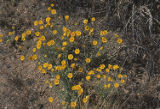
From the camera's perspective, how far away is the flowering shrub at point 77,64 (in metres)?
3.11

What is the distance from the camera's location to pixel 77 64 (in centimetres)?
356

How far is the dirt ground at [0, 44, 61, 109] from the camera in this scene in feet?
11.1

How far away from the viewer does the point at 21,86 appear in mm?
3543

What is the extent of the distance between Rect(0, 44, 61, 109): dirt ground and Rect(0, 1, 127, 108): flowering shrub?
0.65 feet

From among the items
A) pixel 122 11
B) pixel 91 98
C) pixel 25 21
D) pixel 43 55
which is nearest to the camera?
pixel 91 98

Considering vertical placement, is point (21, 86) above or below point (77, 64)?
below

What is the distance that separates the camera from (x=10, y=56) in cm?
397

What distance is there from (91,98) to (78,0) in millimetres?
2449

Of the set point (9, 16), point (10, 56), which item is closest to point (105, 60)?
point (10, 56)

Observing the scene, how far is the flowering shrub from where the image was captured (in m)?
3.11

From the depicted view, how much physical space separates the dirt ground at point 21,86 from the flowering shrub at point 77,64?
20 centimetres

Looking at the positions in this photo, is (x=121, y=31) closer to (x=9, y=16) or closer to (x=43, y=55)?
(x=43, y=55)

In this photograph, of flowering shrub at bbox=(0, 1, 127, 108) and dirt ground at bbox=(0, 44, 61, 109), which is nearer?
flowering shrub at bbox=(0, 1, 127, 108)

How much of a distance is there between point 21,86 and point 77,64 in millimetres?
1192
